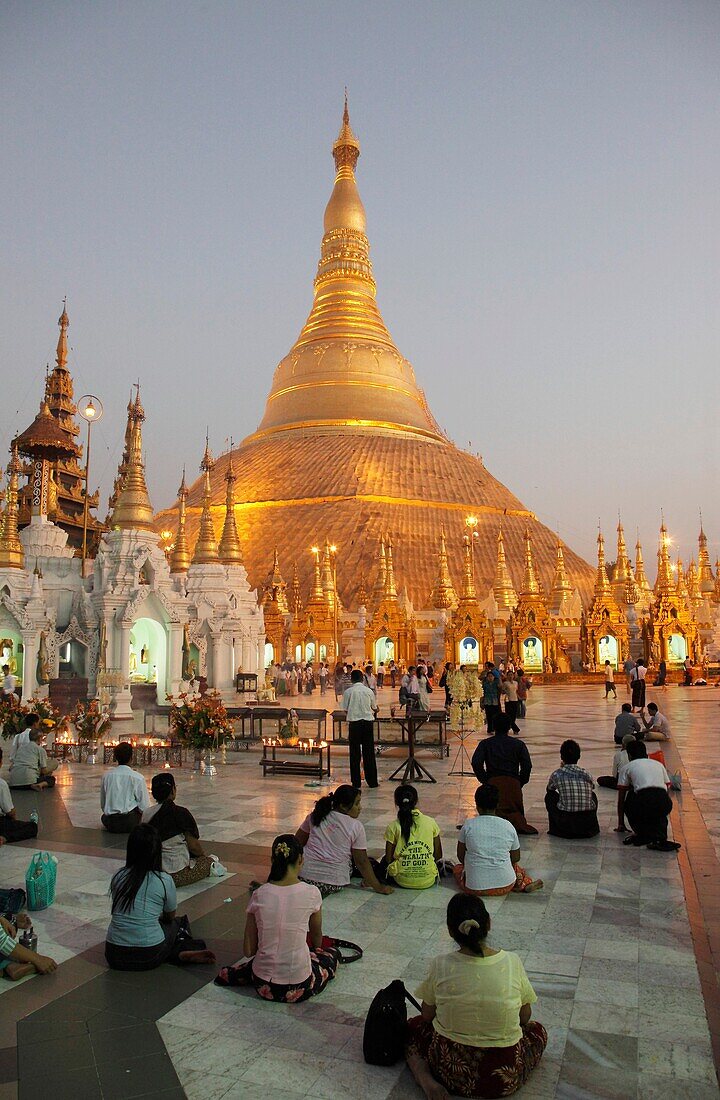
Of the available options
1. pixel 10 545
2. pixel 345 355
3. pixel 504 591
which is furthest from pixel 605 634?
pixel 345 355

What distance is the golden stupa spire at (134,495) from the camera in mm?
24531

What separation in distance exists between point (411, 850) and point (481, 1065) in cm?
316

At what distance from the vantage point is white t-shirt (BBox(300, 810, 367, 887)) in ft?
22.7

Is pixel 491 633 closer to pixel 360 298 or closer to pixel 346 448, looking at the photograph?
pixel 346 448

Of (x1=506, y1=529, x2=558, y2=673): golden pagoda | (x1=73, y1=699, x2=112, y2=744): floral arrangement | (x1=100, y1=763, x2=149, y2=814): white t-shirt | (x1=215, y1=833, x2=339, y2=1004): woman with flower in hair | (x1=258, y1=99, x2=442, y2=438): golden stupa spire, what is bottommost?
(x1=215, y1=833, x2=339, y2=1004): woman with flower in hair

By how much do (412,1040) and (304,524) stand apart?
50303 millimetres

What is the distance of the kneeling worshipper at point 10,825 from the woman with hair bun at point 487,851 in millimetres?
4435

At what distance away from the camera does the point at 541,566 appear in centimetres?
5300

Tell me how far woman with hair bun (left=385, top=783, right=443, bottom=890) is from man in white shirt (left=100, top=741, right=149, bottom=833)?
2876mm

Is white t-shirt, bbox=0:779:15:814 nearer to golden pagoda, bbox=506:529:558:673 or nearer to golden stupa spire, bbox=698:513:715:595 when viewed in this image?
golden pagoda, bbox=506:529:558:673

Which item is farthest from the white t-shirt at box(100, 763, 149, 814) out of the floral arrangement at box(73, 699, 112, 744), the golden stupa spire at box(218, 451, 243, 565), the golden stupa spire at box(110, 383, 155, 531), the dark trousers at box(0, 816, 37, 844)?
the golden stupa spire at box(218, 451, 243, 565)

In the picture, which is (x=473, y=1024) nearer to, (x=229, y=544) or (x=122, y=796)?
(x=122, y=796)

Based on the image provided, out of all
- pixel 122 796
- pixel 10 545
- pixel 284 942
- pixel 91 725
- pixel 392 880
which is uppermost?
pixel 10 545

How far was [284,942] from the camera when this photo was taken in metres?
5.03
